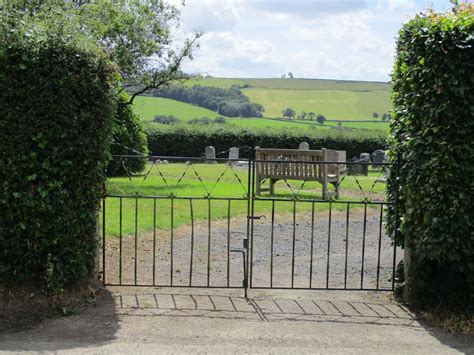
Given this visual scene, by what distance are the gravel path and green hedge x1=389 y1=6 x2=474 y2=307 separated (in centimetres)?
83

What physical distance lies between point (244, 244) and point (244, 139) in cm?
3141

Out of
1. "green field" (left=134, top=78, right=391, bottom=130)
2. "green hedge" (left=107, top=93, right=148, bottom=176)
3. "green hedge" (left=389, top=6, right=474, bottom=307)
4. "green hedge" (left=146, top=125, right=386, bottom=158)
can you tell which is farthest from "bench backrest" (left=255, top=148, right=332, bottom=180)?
"green field" (left=134, top=78, right=391, bottom=130)

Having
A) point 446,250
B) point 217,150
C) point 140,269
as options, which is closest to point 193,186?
point 140,269

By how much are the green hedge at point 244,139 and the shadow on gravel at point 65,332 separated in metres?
31.0

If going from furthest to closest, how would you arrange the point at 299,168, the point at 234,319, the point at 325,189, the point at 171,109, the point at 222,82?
the point at 222,82, the point at 171,109, the point at 299,168, the point at 325,189, the point at 234,319

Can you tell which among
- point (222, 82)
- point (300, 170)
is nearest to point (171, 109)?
point (222, 82)

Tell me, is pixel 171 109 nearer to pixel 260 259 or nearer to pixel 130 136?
pixel 130 136

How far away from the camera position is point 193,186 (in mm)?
17266

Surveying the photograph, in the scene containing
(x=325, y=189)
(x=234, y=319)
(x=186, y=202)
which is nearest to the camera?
(x=234, y=319)

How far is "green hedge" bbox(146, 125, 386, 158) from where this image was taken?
121 ft

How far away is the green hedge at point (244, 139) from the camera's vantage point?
36906 mm

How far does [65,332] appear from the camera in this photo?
543cm

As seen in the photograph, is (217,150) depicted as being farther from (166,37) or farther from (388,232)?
(388,232)

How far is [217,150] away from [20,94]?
31.9 meters
